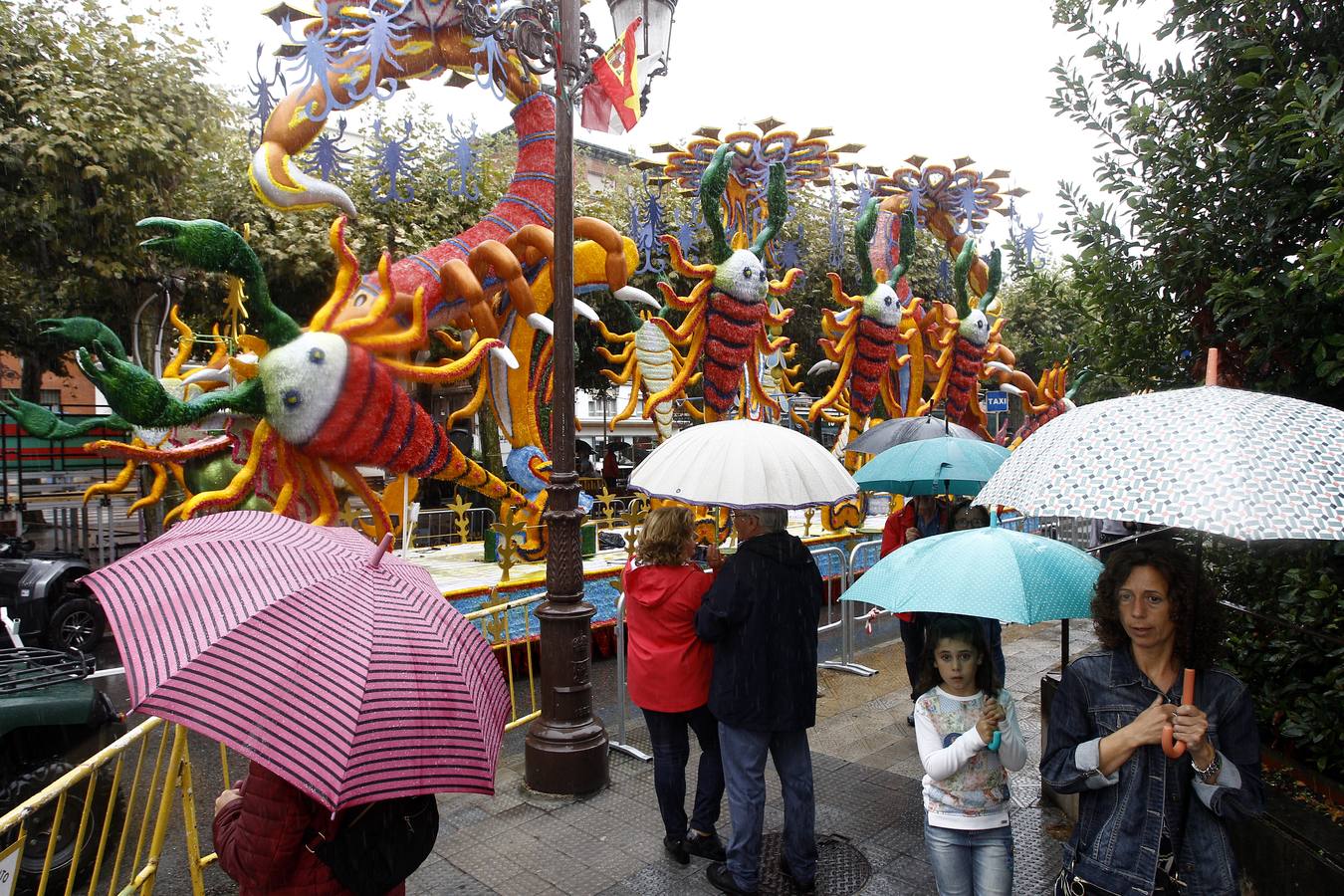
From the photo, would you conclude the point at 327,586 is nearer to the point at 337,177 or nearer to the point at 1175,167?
the point at 1175,167

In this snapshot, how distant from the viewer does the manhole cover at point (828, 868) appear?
391 cm

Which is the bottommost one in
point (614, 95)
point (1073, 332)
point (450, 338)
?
point (1073, 332)

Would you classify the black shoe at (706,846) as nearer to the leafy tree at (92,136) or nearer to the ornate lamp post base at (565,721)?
the ornate lamp post base at (565,721)

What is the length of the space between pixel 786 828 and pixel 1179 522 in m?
2.50

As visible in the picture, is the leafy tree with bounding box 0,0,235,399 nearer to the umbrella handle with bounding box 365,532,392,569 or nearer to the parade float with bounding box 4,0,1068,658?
the parade float with bounding box 4,0,1068,658

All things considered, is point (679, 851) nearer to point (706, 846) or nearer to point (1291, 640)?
point (706, 846)

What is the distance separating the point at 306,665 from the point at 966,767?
84.7 inches

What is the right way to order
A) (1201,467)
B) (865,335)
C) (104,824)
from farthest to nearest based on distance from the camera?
(865,335)
(104,824)
(1201,467)

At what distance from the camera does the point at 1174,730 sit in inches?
84.8

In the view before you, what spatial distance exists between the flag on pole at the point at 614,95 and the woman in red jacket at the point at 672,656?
3.52 metres

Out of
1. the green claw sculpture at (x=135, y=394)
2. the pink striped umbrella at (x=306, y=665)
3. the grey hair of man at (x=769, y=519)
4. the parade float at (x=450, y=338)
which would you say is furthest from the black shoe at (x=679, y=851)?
the green claw sculpture at (x=135, y=394)

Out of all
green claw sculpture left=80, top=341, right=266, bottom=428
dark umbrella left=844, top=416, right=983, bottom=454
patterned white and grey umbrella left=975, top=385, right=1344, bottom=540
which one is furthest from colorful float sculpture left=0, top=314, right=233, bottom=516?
patterned white and grey umbrella left=975, top=385, right=1344, bottom=540

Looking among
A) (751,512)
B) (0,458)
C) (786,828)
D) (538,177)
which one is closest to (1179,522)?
(751,512)

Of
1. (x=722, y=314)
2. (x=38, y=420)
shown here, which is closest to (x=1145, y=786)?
(x=722, y=314)
